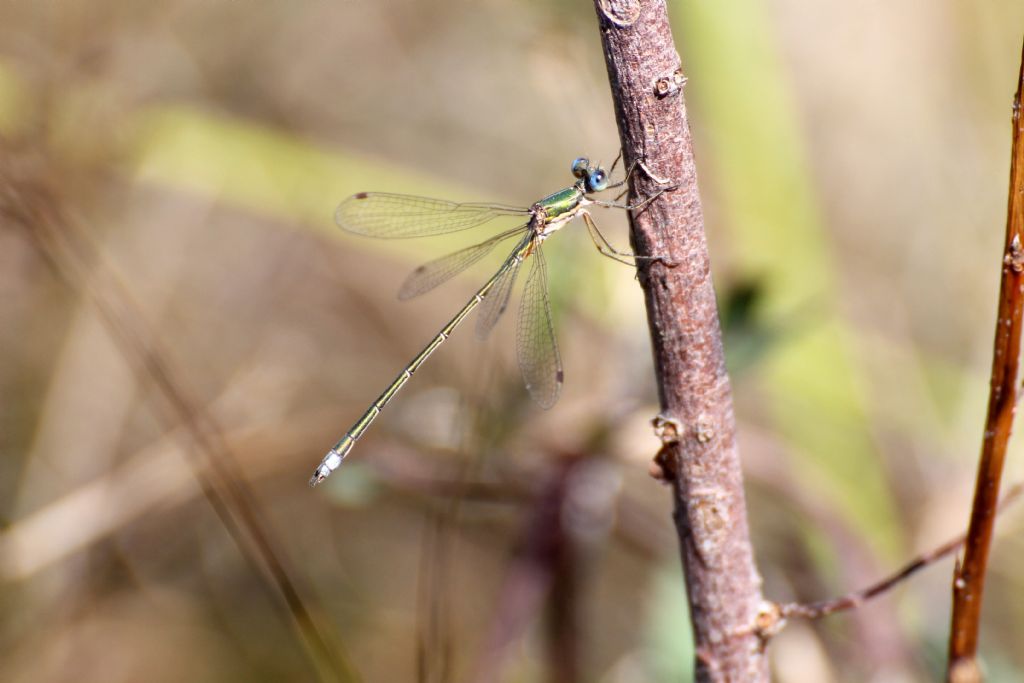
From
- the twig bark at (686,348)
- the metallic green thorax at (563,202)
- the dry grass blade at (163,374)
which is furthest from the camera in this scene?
the metallic green thorax at (563,202)

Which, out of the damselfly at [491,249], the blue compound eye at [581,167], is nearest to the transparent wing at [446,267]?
the damselfly at [491,249]

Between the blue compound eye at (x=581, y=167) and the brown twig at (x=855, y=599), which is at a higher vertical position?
the blue compound eye at (x=581, y=167)

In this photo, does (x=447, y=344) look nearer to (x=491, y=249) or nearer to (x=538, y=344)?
(x=491, y=249)

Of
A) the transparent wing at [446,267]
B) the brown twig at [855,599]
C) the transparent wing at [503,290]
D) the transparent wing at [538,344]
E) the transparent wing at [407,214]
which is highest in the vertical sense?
the transparent wing at [407,214]

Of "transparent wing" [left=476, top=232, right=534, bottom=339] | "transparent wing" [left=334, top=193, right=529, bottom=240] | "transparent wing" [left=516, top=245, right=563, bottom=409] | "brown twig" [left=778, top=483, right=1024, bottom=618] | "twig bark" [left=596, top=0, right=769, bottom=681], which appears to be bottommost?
"brown twig" [left=778, top=483, right=1024, bottom=618]

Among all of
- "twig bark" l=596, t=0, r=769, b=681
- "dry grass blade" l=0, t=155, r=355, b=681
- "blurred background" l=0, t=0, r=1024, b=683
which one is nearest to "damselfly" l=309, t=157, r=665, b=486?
"blurred background" l=0, t=0, r=1024, b=683

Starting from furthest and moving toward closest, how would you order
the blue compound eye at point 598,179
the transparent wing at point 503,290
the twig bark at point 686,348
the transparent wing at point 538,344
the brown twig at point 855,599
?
the transparent wing at point 503,290 → the blue compound eye at point 598,179 → the transparent wing at point 538,344 → the brown twig at point 855,599 → the twig bark at point 686,348

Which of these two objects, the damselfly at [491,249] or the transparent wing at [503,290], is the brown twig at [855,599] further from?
the transparent wing at [503,290]

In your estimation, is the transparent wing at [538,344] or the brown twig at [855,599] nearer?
the brown twig at [855,599]

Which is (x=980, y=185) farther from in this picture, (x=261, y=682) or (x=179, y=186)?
(x=261, y=682)

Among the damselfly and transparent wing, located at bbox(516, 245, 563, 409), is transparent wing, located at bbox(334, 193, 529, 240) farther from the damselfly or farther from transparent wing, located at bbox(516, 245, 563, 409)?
transparent wing, located at bbox(516, 245, 563, 409)
